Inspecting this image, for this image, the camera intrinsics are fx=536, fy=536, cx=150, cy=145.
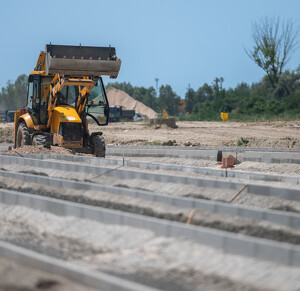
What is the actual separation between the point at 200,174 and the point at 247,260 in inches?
207

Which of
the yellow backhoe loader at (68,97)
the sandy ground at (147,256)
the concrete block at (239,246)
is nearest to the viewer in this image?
the sandy ground at (147,256)

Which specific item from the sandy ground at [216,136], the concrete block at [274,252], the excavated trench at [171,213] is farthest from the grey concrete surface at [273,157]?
the concrete block at [274,252]

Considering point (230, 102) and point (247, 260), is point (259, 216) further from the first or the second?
point (230, 102)

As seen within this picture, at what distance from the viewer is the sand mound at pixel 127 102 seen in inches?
4163

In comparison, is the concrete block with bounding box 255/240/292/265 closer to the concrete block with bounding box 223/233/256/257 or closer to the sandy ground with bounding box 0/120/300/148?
the concrete block with bounding box 223/233/256/257

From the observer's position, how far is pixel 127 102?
109125 millimetres

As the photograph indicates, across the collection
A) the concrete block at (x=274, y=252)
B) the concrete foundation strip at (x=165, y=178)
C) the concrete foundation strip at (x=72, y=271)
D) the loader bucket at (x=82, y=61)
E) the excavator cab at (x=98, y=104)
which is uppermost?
the loader bucket at (x=82, y=61)

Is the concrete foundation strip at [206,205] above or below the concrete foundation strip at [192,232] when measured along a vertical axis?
above

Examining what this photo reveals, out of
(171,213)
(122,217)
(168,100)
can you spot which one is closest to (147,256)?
(122,217)

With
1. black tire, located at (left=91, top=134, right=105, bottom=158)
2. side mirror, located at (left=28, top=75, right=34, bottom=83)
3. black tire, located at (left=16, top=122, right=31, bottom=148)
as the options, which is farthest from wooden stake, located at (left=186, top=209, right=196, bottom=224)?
black tire, located at (left=16, top=122, right=31, bottom=148)

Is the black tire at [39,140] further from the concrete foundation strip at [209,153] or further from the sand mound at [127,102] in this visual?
the sand mound at [127,102]

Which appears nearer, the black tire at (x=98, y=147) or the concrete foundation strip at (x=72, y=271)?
the concrete foundation strip at (x=72, y=271)

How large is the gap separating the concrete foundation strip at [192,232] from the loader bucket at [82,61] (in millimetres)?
5950

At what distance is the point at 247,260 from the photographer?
5.04 m
